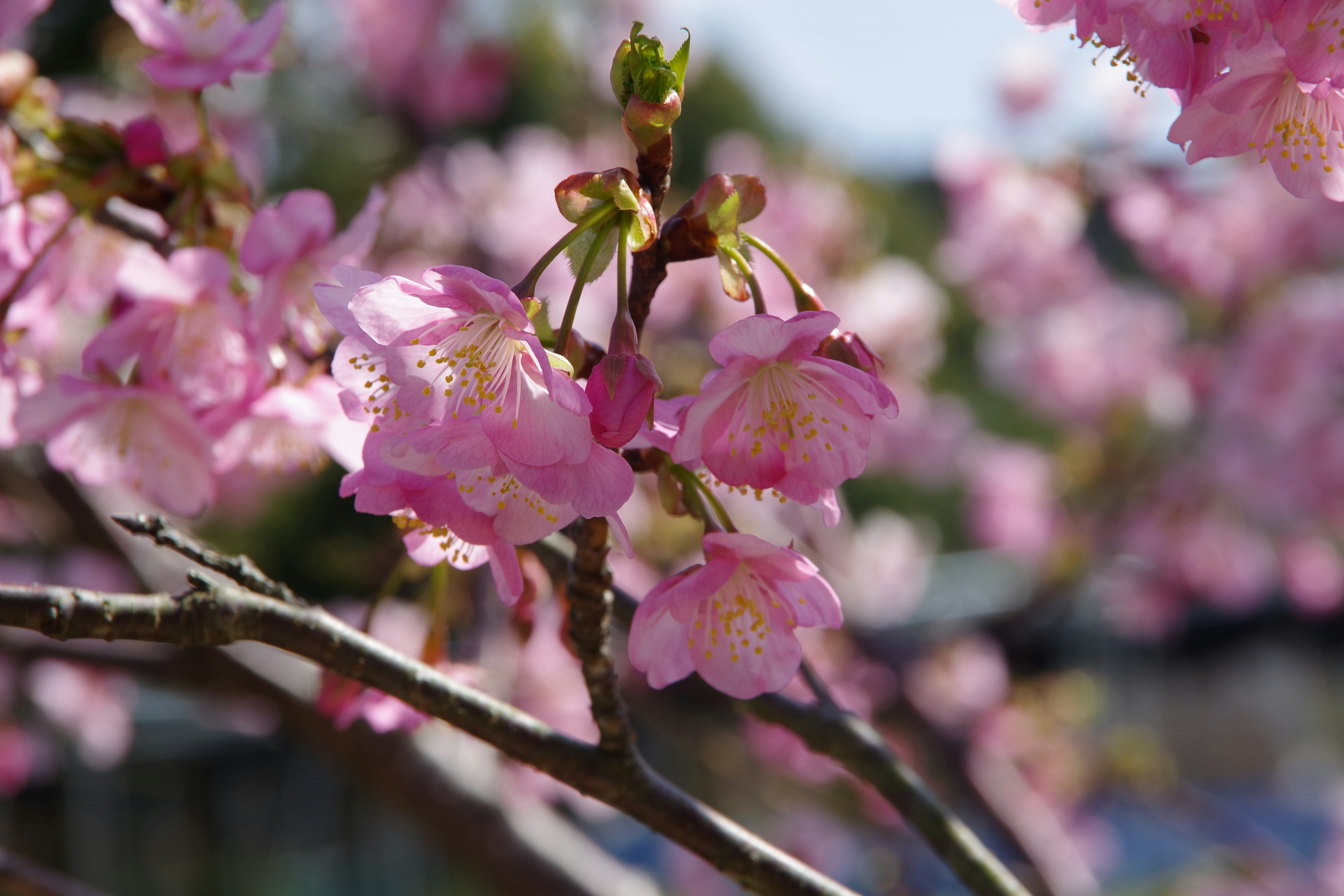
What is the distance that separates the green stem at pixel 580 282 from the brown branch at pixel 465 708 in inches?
8.4

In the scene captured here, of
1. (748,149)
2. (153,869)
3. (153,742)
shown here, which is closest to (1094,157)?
(748,149)

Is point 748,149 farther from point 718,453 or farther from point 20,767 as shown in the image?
point 718,453

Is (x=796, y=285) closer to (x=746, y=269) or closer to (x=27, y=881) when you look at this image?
(x=746, y=269)

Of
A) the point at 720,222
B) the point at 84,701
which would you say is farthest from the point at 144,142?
the point at 84,701

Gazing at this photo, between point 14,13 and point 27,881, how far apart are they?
76 cm

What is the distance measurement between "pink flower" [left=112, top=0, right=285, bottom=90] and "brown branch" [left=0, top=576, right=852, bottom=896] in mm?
440

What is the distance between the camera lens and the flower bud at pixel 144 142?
2.49 ft

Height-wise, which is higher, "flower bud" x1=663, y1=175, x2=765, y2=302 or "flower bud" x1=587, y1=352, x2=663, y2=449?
"flower bud" x1=663, y1=175, x2=765, y2=302

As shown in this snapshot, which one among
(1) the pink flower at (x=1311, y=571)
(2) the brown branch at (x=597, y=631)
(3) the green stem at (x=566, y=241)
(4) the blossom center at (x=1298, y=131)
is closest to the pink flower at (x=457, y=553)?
(2) the brown branch at (x=597, y=631)

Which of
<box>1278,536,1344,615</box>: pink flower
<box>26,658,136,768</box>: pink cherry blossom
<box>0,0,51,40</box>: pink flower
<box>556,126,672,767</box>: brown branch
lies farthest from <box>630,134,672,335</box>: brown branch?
<box>1278,536,1344,615</box>: pink flower

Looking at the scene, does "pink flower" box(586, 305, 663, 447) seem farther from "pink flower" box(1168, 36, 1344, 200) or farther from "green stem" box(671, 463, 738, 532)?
"pink flower" box(1168, 36, 1344, 200)

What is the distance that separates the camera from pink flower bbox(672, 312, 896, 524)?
506 millimetres

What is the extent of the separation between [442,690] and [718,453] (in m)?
0.22

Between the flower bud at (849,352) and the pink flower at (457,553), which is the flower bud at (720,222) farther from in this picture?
the pink flower at (457,553)
